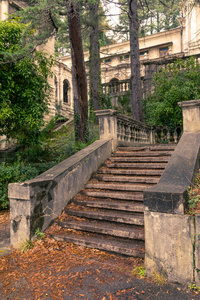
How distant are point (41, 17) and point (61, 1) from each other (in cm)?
86

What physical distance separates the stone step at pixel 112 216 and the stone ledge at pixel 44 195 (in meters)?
→ 0.46

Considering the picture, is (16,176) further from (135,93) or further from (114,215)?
(135,93)

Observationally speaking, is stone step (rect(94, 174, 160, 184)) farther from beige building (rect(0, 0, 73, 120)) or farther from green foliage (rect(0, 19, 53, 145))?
beige building (rect(0, 0, 73, 120))

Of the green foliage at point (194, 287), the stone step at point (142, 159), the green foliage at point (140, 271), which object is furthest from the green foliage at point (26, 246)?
the stone step at point (142, 159)

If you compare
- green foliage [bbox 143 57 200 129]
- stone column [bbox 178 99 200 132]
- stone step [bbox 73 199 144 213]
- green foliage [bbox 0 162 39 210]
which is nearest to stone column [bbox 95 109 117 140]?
stone column [bbox 178 99 200 132]

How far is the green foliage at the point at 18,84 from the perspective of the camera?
6.64 meters

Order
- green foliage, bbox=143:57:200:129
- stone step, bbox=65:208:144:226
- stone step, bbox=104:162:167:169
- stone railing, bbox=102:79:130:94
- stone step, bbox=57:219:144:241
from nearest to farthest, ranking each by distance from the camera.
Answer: stone step, bbox=57:219:144:241
stone step, bbox=65:208:144:226
stone step, bbox=104:162:167:169
green foliage, bbox=143:57:200:129
stone railing, bbox=102:79:130:94

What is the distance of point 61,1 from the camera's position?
24.9 ft

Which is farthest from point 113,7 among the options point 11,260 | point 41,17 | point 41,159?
point 11,260

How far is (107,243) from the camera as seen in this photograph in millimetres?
3809

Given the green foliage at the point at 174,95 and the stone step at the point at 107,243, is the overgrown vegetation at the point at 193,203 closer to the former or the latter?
the stone step at the point at 107,243

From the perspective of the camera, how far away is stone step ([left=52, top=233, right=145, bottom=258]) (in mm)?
3545

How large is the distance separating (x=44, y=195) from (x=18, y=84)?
14.1 ft

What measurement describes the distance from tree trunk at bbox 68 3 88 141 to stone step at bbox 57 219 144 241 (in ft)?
13.7
